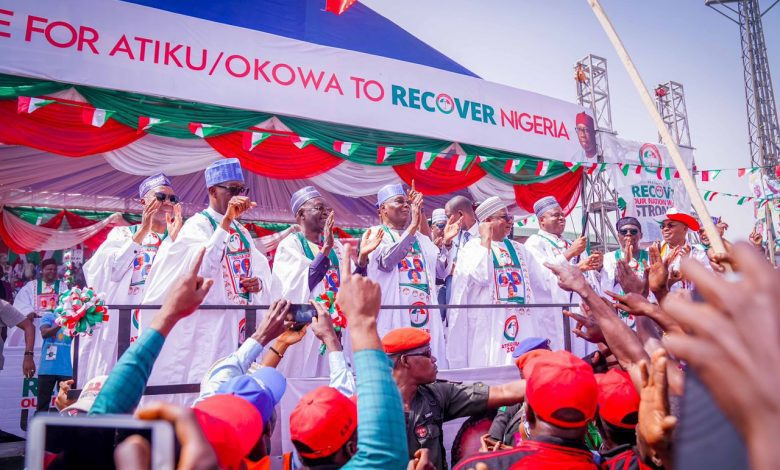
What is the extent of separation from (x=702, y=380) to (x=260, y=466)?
4.79 ft

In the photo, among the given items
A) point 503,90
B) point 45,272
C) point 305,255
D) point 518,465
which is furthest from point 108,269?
point 503,90

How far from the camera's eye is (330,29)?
25.5 ft

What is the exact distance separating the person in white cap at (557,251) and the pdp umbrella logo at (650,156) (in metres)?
5.32

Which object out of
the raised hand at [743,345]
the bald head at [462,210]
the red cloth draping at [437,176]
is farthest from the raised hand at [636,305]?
the red cloth draping at [437,176]

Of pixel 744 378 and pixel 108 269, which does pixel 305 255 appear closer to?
pixel 108 269

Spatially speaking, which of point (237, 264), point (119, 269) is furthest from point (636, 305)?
point (119, 269)

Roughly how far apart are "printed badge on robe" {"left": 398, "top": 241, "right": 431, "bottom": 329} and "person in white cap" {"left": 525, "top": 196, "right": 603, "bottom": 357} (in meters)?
1.12

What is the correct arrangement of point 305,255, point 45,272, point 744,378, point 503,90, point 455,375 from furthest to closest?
1. point 503,90
2. point 45,272
3. point 305,255
4. point 455,375
5. point 744,378

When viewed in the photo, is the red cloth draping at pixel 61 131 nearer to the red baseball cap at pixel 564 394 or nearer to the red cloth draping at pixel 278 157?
the red cloth draping at pixel 278 157

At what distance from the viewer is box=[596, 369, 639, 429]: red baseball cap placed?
2.01 m

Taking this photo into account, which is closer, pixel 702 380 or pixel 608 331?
pixel 702 380

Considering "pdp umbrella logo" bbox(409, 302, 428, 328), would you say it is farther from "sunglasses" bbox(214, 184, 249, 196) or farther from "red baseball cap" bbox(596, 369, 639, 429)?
"red baseball cap" bbox(596, 369, 639, 429)

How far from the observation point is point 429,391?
8.59ft

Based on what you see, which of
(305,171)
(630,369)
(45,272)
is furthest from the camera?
(305,171)
